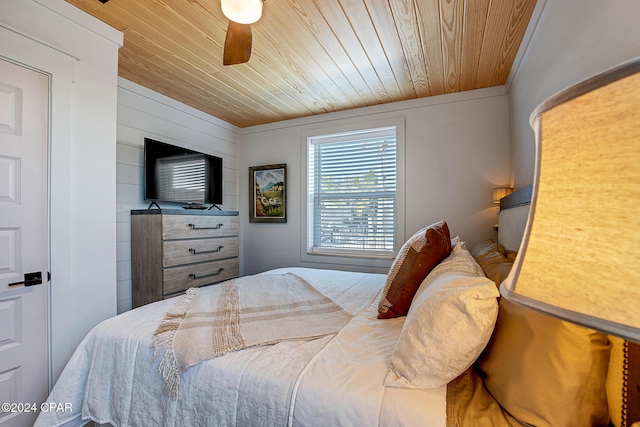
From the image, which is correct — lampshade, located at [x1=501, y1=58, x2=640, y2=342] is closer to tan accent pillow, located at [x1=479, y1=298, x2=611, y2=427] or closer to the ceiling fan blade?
tan accent pillow, located at [x1=479, y1=298, x2=611, y2=427]

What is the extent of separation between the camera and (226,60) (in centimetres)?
164

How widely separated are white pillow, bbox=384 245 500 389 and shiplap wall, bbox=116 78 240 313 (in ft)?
8.55

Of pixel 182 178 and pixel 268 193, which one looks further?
pixel 268 193

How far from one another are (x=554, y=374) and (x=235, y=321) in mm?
1188

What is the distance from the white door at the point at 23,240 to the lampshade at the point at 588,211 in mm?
2219

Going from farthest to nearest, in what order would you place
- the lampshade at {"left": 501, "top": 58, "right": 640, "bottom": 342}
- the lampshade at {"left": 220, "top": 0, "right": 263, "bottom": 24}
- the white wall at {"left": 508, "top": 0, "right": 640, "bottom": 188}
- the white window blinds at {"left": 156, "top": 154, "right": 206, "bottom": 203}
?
the white window blinds at {"left": 156, "top": 154, "right": 206, "bottom": 203} → the lampshade at {"left": 220, "top": 0, "right": 263, "bottom": 24} → the white wall at {"left": 508, "top": 0, "right": 640, "bottom": 188} → the lampshade at {"left": 501, "top": 58, "right": 640, "bottom": 342}

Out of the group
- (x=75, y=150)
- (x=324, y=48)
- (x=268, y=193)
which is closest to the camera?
(x=75, y=150)

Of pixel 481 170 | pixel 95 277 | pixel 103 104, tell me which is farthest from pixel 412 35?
pixel 95 277

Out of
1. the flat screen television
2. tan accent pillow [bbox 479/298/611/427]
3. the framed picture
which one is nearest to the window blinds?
the framed picture

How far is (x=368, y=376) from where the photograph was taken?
2.93ft

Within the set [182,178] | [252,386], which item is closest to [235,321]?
[252,386]

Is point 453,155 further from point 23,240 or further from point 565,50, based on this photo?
point 23,240

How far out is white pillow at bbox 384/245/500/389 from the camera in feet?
2.63

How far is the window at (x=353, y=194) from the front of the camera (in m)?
3.20
